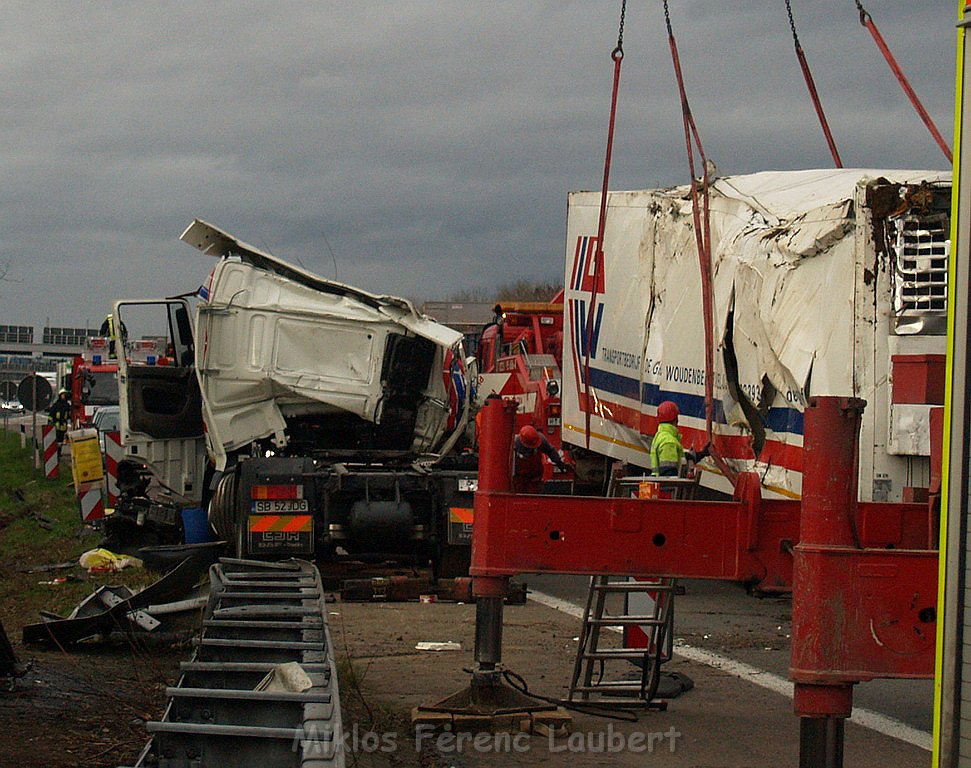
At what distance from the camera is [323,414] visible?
1534 centimetres

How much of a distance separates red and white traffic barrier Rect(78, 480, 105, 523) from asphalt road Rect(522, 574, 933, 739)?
6107 millimetres

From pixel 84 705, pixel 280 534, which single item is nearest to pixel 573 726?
pixel 84 705

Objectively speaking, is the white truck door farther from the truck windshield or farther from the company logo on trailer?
the truck windshield

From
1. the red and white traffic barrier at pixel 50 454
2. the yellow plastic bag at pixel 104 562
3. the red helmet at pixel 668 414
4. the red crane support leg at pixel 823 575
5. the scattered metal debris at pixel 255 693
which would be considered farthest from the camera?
the red and white traffic barrier at pixel 50 454

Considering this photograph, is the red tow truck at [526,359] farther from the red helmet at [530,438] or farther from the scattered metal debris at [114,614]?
the scattered metal debris at [114,614]

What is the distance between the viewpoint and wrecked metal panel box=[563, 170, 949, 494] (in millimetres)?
9555

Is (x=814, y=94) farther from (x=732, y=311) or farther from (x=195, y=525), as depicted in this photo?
(x=195, y=525)

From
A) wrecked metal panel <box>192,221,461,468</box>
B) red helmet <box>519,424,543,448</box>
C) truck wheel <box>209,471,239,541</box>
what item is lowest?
truck wheel <box>209,471,239,541</box>

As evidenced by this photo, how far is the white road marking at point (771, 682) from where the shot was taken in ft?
25.6

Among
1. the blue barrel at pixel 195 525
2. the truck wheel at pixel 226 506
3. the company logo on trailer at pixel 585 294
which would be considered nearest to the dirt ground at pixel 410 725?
the truck wheel at pixel 226 506

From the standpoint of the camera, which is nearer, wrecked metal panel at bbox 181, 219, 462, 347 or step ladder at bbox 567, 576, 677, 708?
step ladder at bbox 567, 576, 677, 708

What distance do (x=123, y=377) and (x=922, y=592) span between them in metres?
12.5

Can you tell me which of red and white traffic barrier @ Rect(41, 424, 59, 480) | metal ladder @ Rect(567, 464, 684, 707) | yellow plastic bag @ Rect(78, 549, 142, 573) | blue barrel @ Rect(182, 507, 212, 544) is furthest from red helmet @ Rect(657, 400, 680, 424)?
red and white traffic barrier @ Rect(41, 424, 59, 480)

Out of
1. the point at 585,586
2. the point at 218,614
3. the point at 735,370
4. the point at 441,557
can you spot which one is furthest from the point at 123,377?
the point at 218,614
